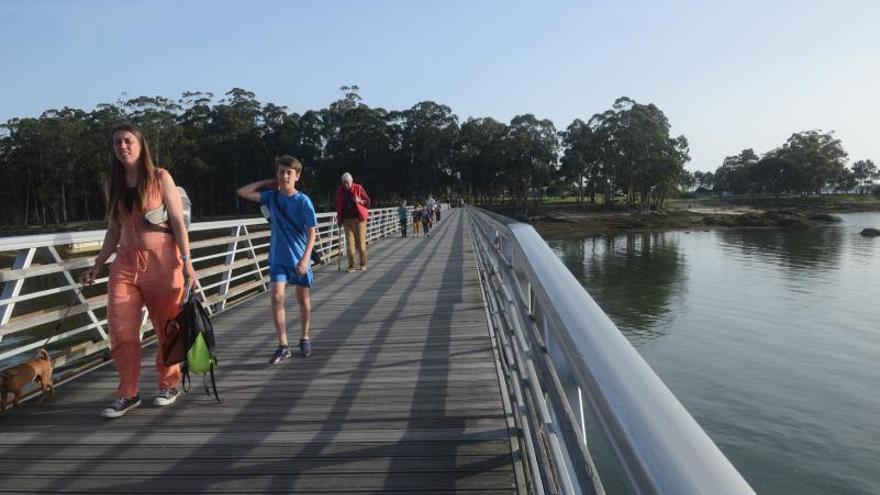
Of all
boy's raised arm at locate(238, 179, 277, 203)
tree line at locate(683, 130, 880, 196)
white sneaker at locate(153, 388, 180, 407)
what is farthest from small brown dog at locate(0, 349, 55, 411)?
tree line at locate(683, 130, 880, 196)

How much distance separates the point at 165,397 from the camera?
3.61 metres

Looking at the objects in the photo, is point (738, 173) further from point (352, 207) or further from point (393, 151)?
point (352, 207)

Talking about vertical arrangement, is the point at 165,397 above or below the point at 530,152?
below

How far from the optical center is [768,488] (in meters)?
8.02

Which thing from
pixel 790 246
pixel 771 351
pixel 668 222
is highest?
pixel 668 222

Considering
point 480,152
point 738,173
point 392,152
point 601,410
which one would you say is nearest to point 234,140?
point 392,152

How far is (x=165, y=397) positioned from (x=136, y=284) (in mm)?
751

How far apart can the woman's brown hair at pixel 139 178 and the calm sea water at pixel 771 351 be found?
610 cm

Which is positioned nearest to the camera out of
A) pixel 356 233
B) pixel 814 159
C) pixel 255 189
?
pixel 255 189

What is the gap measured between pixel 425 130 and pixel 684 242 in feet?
123

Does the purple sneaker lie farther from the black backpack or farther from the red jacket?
the red jacket

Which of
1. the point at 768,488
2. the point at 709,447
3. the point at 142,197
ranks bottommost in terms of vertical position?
the point at 768,488

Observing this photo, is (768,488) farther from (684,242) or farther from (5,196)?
(5,196)

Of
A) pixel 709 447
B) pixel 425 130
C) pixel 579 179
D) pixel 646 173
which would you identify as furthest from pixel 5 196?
pixel 709 447
